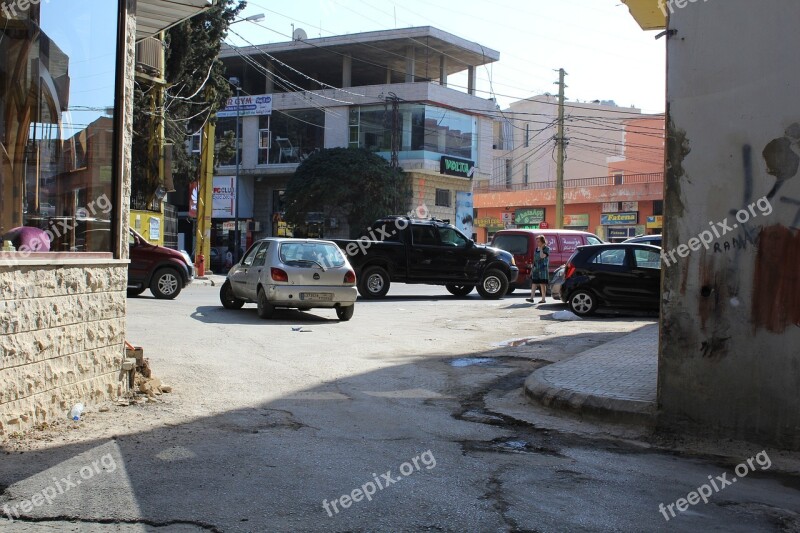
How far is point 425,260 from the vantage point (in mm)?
20500

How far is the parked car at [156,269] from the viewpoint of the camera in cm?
1717

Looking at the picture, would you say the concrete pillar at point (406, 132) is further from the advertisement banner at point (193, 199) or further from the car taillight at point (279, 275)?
the car taillight at point (279, 275)

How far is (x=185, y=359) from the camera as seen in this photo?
30.3 feet

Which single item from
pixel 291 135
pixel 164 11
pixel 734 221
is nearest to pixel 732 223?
pixel 734 221

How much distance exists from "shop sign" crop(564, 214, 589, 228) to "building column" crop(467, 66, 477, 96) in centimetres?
1016

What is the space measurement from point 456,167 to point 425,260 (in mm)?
22464

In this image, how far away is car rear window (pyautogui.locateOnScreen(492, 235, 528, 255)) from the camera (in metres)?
22.9

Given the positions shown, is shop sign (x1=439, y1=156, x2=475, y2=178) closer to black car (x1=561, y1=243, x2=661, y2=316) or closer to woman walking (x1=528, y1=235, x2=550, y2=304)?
woman walking (x1=528, y1=235, x2=550, y2=304)

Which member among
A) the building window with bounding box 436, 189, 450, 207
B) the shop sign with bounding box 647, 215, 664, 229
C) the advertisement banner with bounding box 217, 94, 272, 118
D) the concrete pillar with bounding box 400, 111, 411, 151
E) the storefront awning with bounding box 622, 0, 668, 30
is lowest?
the shop sign with bounding box 647, 215, 664, 229

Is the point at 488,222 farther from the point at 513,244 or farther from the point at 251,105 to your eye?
the point at 513,244

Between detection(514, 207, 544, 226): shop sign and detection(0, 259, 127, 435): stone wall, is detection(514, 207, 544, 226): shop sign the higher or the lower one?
the higher one

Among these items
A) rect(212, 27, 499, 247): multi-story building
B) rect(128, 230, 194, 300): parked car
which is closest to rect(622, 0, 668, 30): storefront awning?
rect(128, 230, 194, 300): parked car

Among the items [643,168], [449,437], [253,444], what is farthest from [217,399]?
[643,168]

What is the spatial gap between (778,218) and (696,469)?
2025 mm
